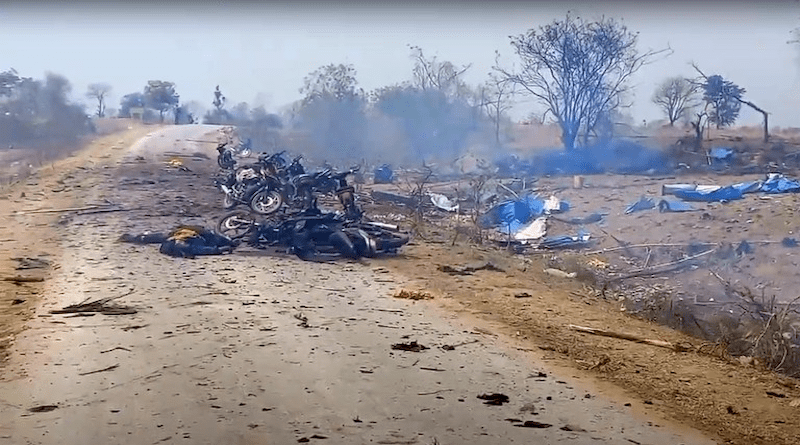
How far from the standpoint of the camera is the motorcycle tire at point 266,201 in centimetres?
1772

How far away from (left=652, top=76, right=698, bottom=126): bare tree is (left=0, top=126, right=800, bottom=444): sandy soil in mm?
14442

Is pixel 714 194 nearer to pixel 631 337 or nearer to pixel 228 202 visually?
pixel 228 202

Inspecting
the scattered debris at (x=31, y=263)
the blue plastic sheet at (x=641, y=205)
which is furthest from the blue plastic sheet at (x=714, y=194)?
the scattered debris at (x=31, y=263)

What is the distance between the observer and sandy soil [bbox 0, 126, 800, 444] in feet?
19.7

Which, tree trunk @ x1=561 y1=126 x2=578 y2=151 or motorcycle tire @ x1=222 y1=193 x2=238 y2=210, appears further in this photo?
tree trunk @ x1=561 y1=126 x2=578 y2=151

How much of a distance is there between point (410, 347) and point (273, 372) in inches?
58.9

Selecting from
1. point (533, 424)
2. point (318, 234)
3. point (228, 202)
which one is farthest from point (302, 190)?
point (533, 424)

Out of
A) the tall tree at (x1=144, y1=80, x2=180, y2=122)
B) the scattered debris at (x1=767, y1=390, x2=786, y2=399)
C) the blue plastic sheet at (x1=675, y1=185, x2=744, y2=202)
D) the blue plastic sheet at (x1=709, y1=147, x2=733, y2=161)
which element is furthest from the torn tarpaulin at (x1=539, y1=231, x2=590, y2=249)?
the tall tree at (x1=144, y1=80, x2=180, y2=122)

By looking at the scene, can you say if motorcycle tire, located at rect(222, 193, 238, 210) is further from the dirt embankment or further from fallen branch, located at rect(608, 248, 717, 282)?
fallen branch, located at rect(608, 248, 717, 282)

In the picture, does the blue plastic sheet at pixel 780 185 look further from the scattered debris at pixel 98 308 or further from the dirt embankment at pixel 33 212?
the scattered debris at pixel 98 308

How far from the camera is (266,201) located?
18.1m

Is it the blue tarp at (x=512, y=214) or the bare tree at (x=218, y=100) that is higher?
the bare tree at (x=218, y=100)

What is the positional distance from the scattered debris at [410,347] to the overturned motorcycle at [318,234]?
5777 millimetres

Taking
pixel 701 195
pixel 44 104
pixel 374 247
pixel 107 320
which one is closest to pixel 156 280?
pixel 107 320
